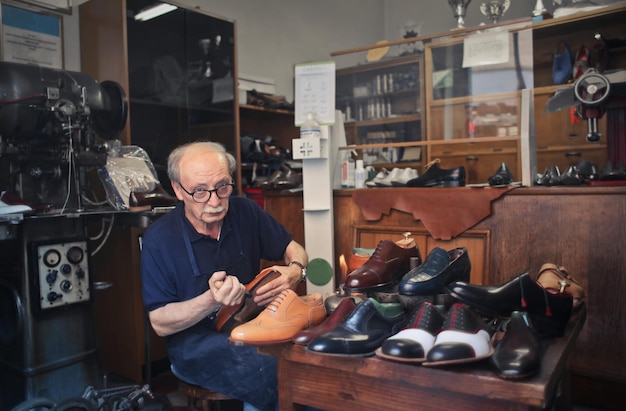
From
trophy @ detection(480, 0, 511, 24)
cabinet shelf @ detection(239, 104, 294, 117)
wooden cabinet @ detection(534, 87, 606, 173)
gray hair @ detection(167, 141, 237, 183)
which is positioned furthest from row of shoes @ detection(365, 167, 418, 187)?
trophy @ detection(480, 0, 511, 24)

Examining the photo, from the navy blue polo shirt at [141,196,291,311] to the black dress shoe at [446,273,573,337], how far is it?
0.85m

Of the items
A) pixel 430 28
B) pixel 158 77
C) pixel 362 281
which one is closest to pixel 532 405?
pixel 362 281

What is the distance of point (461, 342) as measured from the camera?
98 cm

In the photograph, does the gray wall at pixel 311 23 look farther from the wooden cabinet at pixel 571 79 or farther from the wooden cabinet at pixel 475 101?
the wooden cabinet at pixel 571 79

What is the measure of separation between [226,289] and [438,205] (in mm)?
1551

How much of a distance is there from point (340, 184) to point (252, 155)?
118 cm

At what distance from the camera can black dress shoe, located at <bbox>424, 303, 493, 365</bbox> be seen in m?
0.96

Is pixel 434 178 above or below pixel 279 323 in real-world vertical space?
above

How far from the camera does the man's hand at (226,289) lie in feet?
4.36

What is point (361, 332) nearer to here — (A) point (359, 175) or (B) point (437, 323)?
(B) point (437, 323)

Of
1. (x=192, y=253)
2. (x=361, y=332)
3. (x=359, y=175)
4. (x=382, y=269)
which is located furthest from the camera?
(x=359, y=175)

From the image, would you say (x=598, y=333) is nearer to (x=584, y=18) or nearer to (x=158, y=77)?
(x=158, y=77)

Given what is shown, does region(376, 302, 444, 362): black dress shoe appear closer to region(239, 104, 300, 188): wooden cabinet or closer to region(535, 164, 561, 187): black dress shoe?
region(535, 164, 561, 187): black dress shoe

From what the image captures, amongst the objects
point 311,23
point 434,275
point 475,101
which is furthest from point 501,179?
point 311,23
